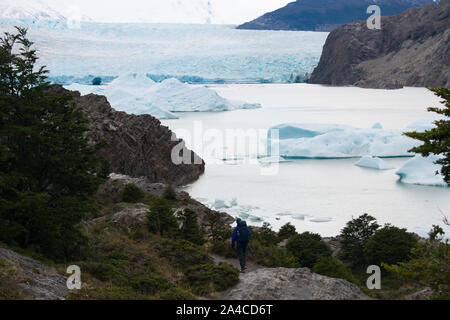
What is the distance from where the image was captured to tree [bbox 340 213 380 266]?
13594 millimetres

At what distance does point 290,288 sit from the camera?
861cm

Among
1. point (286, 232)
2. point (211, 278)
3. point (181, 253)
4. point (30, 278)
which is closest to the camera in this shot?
point (30, 278)

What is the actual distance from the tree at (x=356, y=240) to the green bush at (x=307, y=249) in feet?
2.43

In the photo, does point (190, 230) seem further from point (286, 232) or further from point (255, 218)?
point (255, 218)

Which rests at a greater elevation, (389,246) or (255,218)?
(389,246)

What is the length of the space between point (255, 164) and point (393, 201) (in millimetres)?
9870

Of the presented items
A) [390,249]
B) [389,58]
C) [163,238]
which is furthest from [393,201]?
[389,58]

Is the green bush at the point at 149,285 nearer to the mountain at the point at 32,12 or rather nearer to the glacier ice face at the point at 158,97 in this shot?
the glacier ice face at the point at 158,97

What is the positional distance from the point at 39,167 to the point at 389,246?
8.07m

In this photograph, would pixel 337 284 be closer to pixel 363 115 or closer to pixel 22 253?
pixel 22 253

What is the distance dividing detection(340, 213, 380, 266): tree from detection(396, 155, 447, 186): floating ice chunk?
9320 millimetres

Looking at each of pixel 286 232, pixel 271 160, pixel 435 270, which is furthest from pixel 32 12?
pixel 435 270

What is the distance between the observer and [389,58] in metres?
95.1

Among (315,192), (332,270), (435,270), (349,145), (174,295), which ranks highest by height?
(435,270)
